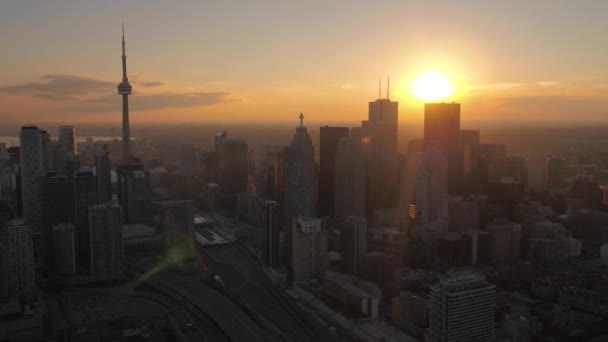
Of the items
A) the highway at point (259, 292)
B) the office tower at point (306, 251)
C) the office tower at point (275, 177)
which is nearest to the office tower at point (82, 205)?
the highway at point (259, 292)

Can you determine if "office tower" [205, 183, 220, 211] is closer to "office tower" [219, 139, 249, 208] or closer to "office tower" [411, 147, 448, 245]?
"office tower" [219, 139, 249, 208]

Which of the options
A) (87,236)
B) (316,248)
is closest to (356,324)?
(316,248)

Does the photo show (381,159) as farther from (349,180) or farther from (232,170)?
(232,170)

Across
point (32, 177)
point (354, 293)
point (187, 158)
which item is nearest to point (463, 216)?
point (354, 293)

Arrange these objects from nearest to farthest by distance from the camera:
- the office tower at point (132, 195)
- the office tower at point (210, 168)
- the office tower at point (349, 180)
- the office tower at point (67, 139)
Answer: the office tower at point (349, 180) → the office tower at point (132, 195) → the office tower at point (67, 139) → the office tower at point (210, 168)

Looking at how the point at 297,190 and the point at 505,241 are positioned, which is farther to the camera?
the point at 505,241

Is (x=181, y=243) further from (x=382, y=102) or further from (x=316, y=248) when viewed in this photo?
(x=382, y=102)

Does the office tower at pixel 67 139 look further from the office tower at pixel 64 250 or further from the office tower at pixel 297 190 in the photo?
the office tower at pixel 297 190
